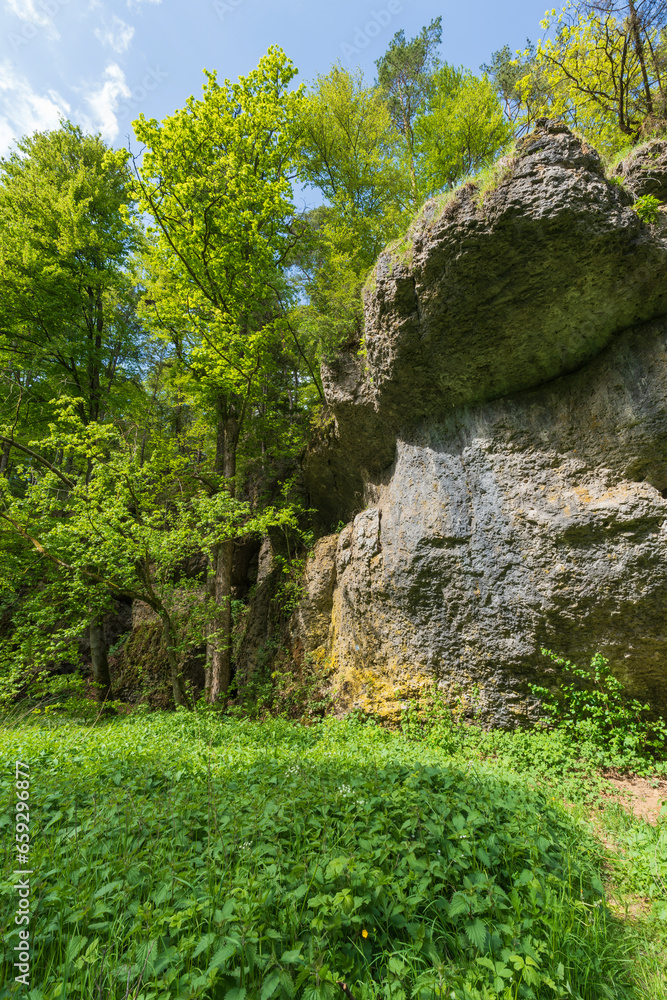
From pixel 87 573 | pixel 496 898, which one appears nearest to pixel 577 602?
pixel 496 898

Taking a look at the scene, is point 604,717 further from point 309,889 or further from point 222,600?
point 222,600

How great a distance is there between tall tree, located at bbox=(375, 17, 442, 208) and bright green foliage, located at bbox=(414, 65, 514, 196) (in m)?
1.28

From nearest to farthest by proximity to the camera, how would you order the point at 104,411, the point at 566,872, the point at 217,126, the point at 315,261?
the point at 566,872
the point at 217,126
the point at 104,411
the point at 315,261

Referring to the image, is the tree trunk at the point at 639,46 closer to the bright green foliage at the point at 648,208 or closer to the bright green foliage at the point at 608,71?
the bright green foliage at the point at 608,71

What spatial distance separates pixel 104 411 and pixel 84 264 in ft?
12.4

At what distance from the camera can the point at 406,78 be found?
45.6 ft

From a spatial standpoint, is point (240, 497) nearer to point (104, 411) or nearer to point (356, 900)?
point (104, 411)

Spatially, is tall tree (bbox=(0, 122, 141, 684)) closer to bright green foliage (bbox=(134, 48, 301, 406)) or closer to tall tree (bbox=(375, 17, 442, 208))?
bright green foliage (bbox=(134, 48, 301, 406))

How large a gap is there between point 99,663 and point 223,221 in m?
11.1

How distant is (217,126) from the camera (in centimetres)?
906

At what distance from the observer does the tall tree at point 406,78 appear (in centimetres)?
1353

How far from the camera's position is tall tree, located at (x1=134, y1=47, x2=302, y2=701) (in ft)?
29.5

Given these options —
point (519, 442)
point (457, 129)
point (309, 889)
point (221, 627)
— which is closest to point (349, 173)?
point (457, 129)
